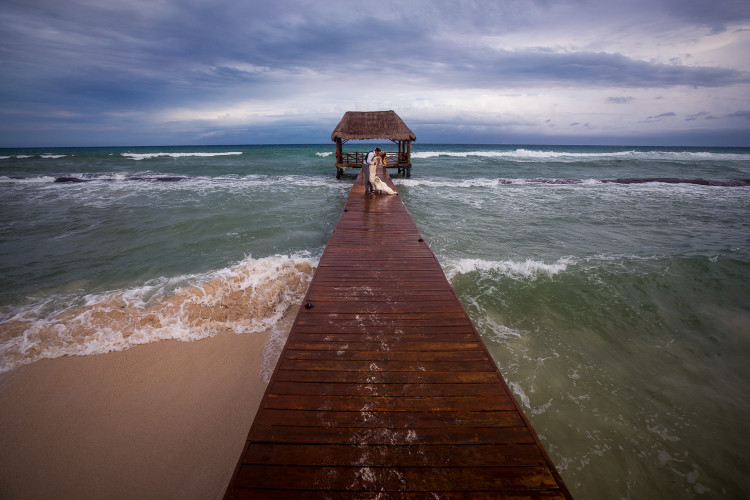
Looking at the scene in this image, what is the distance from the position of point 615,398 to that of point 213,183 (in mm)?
24308

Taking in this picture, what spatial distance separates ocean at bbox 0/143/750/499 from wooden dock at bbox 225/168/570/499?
1827 millimetres

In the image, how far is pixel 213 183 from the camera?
71.5ft

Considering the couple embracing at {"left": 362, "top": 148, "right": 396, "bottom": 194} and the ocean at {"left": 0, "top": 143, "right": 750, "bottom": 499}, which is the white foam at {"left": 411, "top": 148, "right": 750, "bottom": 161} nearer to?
the ocean at {"left": 0, "top": 143, "right": 750, "bottom": 499}

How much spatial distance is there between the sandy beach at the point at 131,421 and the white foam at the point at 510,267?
16.3 feet

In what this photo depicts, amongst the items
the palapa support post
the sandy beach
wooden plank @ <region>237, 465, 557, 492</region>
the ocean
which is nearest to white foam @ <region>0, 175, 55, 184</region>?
the ocean

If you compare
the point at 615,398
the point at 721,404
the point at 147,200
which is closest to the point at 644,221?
the point at 721,404

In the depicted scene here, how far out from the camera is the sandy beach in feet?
10.6

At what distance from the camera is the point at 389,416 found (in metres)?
2.42

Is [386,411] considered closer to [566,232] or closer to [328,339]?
[328,339]

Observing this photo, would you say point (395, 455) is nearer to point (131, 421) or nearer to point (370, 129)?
point (131, 421)

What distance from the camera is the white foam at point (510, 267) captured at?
7484 mm

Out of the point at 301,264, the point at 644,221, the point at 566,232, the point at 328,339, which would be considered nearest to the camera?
the point at 328,339

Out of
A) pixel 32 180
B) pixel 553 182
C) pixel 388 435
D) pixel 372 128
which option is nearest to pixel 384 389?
pixel 388 435

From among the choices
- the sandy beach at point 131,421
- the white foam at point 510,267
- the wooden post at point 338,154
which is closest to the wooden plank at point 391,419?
the sandy beach at point 131,421
